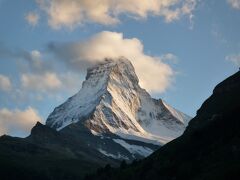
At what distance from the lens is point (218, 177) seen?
199 meters

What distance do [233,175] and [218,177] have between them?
15.4m

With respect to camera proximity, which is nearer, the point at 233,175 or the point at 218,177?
the point at 233,175

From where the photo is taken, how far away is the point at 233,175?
602 feet
